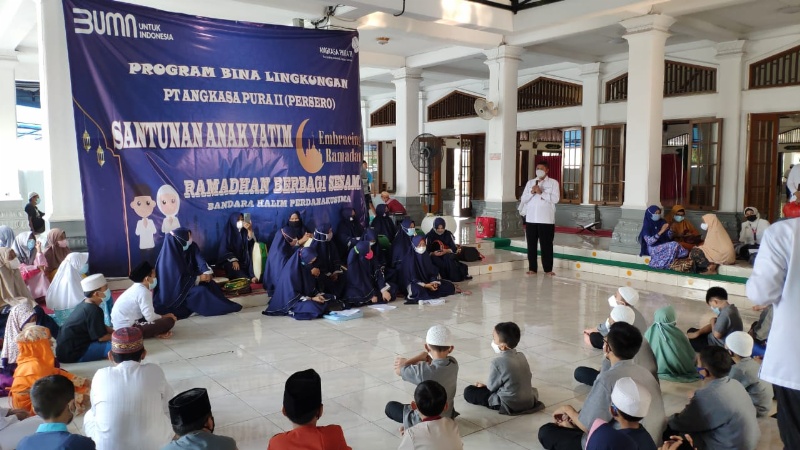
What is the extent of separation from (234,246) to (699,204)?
297 inches

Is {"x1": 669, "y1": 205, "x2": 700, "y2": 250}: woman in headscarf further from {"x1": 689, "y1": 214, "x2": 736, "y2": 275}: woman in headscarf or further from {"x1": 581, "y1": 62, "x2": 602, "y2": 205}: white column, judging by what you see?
{"x1": 581, "y1": 62, "x2": 602, "y2": 205}: white column

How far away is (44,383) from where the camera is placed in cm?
225

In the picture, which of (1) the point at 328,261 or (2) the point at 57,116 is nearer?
(2) the point at 57,116

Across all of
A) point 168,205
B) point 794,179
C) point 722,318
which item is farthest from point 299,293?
point 794,179

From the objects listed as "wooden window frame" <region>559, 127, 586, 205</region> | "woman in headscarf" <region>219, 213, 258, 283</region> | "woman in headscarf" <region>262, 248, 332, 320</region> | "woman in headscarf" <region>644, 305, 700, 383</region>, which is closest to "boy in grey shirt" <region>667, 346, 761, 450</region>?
"woman in headscarf" <region>644, 305, 700, 383</region>

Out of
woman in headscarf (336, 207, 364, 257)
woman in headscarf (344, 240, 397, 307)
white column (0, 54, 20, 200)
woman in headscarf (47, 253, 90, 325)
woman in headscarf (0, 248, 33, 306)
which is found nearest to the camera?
woman in headscarf (0, 248, 33, 306)

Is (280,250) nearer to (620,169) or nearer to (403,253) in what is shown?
(403,253)

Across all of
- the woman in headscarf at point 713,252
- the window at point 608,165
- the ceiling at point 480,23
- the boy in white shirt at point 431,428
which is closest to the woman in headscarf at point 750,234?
the woman in headscarf at point 713,252

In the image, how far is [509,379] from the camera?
3.35m

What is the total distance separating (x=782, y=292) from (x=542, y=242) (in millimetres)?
5627

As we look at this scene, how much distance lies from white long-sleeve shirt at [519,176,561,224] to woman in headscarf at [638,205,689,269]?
1.26 metres

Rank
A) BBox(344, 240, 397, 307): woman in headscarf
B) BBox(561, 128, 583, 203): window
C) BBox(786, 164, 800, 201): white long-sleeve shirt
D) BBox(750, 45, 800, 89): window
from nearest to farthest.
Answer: BBox(344, 240, 397, 307): woman in headscarf
BBox(786, 164, 800, 201): white long-sleeve shirt
BBox(750, 45, 800, 89): window
BBox(561, 128, 583, 203): window

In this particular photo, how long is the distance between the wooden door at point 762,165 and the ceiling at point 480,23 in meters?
1.35

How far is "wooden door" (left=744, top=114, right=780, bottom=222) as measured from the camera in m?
9.05
